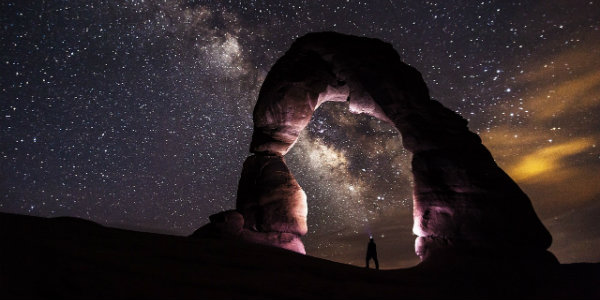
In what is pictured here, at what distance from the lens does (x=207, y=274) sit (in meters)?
4.59

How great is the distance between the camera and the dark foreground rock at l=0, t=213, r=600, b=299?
3.54m

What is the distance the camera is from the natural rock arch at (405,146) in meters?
8.90

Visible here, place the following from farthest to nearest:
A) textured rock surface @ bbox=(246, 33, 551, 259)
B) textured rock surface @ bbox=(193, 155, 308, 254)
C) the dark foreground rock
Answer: textured rock surface @ bbox=(193, 155, 308, 254), textured rock surface @ bbox=(246, 33, 551, 259), the dark foreground rock

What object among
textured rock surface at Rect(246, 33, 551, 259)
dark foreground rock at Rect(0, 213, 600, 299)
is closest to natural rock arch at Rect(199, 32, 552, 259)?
textured rock surface at Rect(246, 33, 551, 259)

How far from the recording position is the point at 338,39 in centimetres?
1288

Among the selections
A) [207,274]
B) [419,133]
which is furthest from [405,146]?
[207,274]

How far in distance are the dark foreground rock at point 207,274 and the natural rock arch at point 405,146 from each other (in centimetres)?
104

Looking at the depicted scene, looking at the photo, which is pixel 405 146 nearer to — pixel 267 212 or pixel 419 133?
pixel 419 133

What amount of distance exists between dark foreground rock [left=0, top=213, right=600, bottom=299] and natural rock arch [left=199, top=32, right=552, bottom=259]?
1.04 meters

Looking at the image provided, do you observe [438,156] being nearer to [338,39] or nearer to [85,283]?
[338,39]

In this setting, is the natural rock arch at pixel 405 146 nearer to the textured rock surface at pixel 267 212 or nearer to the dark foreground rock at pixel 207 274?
the textured rock surface at pixel 267 212

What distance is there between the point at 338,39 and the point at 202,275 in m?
10.9

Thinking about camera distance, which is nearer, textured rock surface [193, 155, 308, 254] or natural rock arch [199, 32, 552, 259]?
natural rock arch [199, 32, 552, 259]

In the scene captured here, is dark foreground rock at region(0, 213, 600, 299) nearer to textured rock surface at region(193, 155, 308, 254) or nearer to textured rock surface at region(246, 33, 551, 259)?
textured rock surface at region(246, 33, 551, 259)
